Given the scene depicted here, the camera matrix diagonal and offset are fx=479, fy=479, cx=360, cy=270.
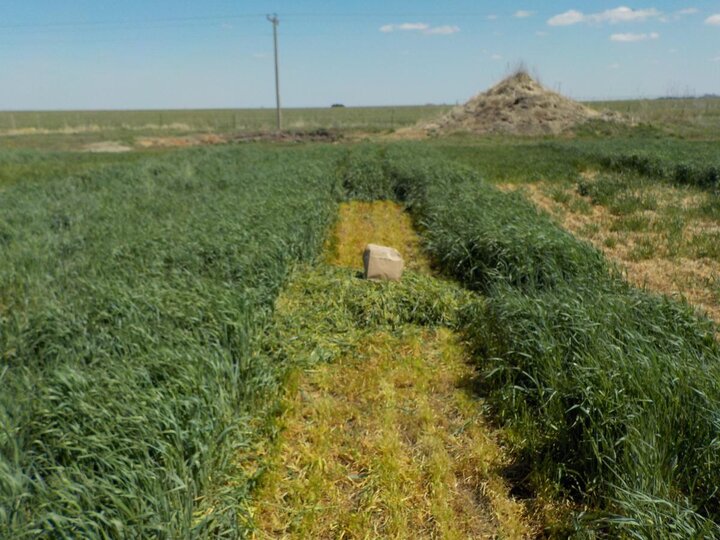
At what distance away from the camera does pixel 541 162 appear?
62.7 ft

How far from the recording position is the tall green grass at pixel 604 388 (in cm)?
282

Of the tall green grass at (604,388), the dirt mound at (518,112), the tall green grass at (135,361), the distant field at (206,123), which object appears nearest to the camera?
the tall green grass at (135,361)

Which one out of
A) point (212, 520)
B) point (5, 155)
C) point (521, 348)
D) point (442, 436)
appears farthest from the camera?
point (5, 155)

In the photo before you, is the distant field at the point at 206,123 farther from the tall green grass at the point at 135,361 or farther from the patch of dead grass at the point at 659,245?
the tall green grass at the point at 135,361

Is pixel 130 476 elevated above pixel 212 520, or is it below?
above

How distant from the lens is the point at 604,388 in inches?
137

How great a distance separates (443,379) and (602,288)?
2.50 metres

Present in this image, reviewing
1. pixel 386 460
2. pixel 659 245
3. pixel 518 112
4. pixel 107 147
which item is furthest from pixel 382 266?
pixel 518 112

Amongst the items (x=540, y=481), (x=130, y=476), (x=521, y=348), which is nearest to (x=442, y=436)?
(x=540, y=481)

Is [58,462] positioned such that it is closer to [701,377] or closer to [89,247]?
[701,377]

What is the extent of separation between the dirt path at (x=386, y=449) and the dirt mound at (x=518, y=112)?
35.5 meters

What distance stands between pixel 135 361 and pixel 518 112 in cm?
4024

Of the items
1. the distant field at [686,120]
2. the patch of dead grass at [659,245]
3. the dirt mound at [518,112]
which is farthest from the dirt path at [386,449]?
the distant field at [686,120]

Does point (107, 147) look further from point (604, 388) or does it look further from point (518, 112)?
point (604, 388)
